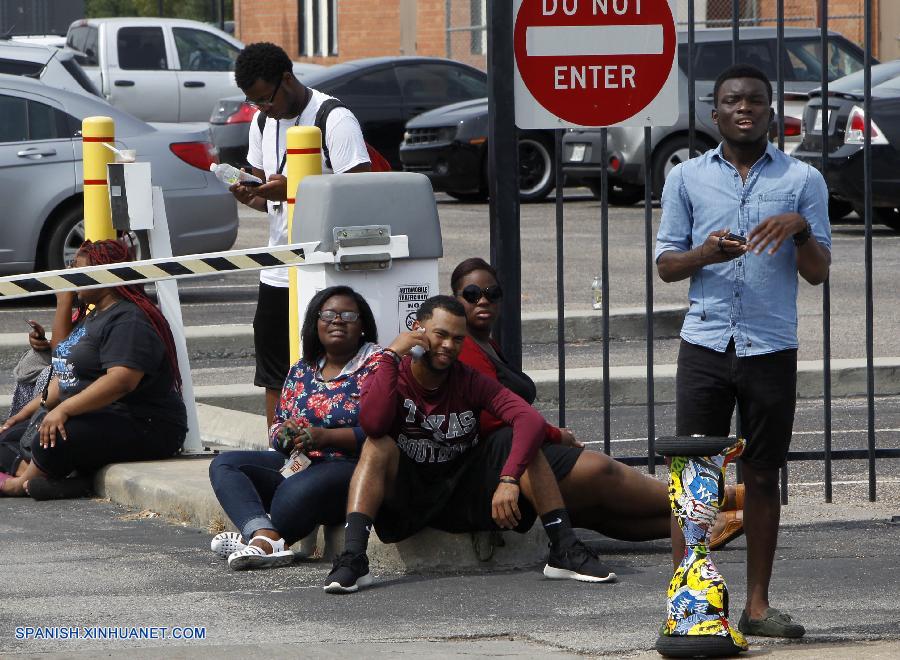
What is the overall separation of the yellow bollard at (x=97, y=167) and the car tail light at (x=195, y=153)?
4.59 metres

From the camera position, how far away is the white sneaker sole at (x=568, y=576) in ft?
20.4

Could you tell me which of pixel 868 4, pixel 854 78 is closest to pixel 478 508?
pixel 868 4

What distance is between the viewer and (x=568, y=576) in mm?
6266

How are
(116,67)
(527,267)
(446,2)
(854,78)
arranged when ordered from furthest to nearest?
(446,2)
(116,67)
(854,78)
(527,267)

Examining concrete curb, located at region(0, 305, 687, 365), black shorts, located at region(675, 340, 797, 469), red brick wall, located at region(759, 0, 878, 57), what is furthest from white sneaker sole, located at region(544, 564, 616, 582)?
red brick wall, located at region(759, 0, 878, 57)

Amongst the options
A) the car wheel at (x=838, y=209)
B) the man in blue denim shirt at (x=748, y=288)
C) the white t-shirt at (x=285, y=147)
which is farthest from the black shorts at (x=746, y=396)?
the car wheel at (x=838, y=209)

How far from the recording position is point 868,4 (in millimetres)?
7184

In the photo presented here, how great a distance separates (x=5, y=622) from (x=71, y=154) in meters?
7.69

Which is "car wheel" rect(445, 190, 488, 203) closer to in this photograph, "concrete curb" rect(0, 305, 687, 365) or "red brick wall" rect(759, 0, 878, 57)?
"red brick wall" rect(759, 0, 878, 57)

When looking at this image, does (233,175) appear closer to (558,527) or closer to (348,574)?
(348,574)

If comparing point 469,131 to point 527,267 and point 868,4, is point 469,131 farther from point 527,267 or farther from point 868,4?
point 868,4

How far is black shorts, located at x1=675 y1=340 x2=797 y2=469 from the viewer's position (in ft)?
17.9

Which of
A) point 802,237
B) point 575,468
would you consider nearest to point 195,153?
point 575,468

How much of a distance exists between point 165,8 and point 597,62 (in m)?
40.8
